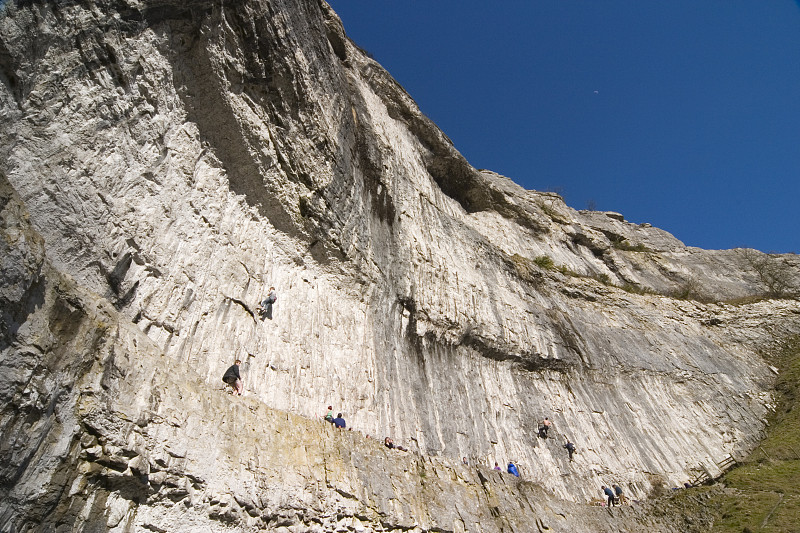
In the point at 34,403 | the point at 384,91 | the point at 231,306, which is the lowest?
the point at 34,403

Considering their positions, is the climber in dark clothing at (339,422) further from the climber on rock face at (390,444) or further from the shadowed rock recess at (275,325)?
the climber on rock face at (390,444)

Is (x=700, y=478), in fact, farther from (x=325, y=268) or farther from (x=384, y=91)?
(x=384, y=91)

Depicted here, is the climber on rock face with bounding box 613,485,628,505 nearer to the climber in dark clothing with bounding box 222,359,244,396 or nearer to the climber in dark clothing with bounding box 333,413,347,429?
the climber in dark clothing with bounding box 333,413,347,429

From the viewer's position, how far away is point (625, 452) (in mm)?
17000

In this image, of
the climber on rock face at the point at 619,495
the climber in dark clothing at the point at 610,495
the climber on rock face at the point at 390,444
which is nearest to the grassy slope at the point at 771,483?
the climber on rock face at the point at 619,495

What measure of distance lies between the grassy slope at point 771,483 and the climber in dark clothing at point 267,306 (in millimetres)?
13782

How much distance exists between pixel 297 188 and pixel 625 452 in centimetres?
1483

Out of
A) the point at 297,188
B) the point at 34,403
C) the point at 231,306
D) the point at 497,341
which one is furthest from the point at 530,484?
the point at 34,403

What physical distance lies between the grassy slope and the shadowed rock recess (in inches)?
29.9

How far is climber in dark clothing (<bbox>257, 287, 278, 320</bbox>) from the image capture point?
1117cm

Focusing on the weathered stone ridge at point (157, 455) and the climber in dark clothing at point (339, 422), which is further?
the climber in dark clothing at point (339, 422)

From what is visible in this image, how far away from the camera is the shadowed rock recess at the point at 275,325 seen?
639cm

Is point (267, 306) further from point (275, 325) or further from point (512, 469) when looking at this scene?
point (512, 469)

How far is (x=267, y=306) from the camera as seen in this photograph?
11.3 meters
